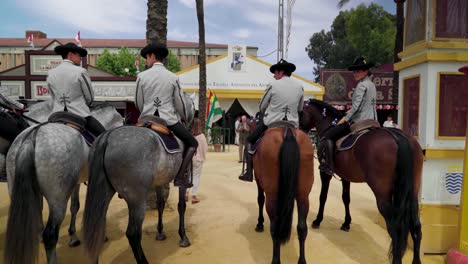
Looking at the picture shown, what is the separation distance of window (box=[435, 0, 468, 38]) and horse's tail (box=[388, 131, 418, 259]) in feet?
7.15

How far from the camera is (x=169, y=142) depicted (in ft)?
14.2

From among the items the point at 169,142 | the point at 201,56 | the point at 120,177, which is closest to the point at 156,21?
the point at 169,142

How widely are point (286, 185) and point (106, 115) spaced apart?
320 centimetres

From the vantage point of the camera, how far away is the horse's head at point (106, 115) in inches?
211

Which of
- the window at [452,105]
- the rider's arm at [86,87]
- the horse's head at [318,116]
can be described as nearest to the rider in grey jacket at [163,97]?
the rider's arm at [86,87]

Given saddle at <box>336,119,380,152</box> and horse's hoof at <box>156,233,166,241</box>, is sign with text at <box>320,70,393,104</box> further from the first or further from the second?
horse's hoof at <box>156,233,166,241</box>

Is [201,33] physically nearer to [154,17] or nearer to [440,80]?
[154,17]

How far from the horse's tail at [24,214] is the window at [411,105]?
5.44 meters

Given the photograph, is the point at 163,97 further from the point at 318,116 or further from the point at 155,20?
the point at 155,20

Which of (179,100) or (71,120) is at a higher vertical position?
(179,100)

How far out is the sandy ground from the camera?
474 cm

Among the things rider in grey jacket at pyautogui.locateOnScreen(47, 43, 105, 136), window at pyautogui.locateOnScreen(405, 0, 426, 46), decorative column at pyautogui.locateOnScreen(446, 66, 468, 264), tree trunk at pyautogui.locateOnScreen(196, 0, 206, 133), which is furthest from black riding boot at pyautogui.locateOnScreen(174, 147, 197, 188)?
tree trunk at pyautogui.locateOnScreen(196, 0, 206, 133)

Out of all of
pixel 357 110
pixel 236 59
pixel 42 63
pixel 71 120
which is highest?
pixel 236 59

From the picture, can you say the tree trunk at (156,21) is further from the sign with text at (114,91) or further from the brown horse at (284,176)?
the sign with text at (114,91)
